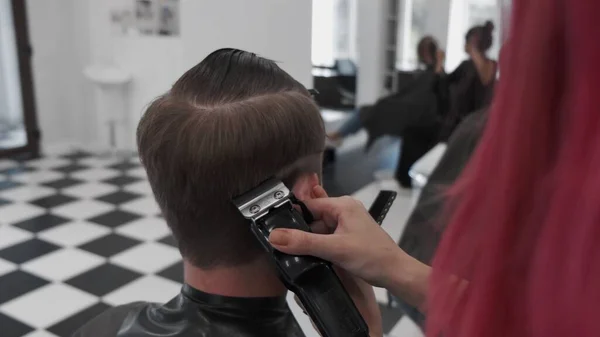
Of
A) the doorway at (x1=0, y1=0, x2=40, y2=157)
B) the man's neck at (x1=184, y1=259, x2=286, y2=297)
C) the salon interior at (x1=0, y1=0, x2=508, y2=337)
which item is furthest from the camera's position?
the doorway at (x1=0, y1=0, x2=40, y2=157)

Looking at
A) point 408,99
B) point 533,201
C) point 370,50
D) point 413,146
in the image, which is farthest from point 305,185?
point 413,146

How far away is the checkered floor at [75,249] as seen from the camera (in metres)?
2.73

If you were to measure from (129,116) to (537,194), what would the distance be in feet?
18.2

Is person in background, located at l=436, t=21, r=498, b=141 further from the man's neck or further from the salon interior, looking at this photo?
the man's neck

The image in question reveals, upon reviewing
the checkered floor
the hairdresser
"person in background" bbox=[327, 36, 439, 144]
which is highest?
the hairdresser

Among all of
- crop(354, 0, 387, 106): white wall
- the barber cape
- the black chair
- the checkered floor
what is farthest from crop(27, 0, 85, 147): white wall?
the barber cape

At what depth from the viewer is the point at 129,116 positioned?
18.4ft

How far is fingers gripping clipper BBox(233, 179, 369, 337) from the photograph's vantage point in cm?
72

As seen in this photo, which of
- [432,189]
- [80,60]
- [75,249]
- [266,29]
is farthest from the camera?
[80,60]

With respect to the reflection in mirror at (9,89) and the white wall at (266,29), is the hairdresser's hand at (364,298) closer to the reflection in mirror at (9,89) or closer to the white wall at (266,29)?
the white wall at (266,29)

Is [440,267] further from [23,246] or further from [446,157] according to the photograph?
[23,246]

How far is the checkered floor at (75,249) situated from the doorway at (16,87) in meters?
0.51

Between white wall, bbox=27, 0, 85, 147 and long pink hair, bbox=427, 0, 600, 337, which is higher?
long pink hair, bbox=427, 0, 600, 337

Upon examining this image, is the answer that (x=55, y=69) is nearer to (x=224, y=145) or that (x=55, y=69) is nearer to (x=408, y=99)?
(x=408, y=99)
